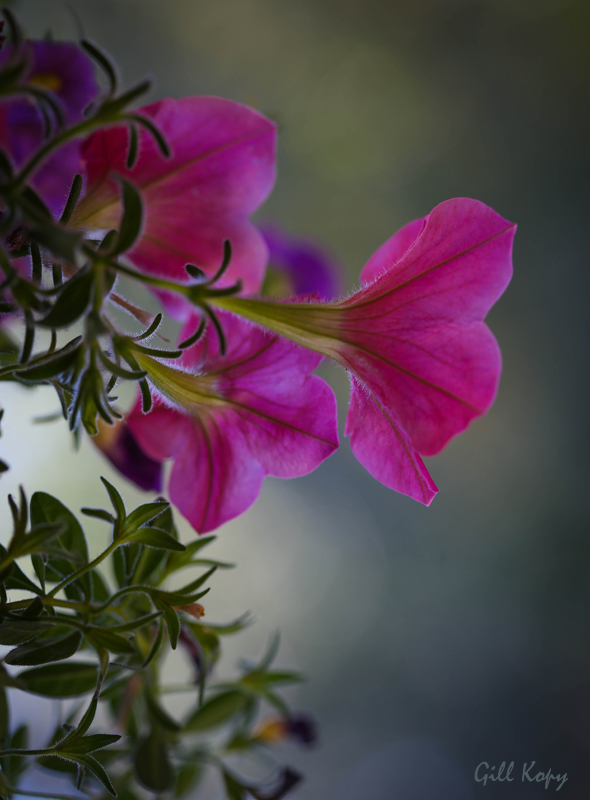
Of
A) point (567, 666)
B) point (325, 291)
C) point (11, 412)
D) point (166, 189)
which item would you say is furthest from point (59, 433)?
point (567, 666)

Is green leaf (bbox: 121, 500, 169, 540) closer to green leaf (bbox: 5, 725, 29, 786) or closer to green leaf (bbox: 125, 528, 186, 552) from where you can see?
green leaf (bbox: 125, 528, 186, 552)

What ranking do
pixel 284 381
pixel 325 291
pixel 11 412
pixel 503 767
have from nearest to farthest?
pixel 284 381 → pixel 325 291 → pixel 11 412 → pixel 503 767

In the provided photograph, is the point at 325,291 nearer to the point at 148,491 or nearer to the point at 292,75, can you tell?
the point at 148,491

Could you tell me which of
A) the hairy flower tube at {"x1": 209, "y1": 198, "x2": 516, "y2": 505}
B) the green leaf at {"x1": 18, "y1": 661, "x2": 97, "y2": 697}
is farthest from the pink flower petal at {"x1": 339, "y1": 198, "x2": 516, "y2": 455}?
the green leaf at {"x1": 18, "y1": 661, "x2": 97, "y2": 697}

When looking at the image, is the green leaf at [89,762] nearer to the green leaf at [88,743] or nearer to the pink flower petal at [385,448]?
the green leaf at [88,743]

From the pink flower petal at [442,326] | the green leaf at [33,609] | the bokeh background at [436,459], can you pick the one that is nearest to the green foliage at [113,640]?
the green leaf at [33,609]

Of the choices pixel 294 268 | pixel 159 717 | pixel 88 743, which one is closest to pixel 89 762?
pixel 88 743
